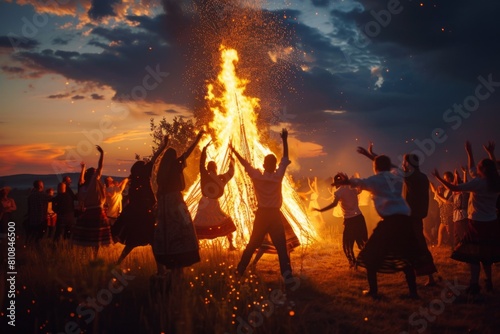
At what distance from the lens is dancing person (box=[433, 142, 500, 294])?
22.3 ft

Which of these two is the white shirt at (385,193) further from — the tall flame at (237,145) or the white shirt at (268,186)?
the tall flame at (237,145)

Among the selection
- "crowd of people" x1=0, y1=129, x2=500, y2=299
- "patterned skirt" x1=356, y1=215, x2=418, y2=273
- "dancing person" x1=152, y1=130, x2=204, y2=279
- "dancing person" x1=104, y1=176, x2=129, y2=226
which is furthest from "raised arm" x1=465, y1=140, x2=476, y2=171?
"dancing person" x1=104, y1=176, x2=129, y2=226

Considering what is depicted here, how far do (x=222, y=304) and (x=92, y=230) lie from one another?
15.3 ft

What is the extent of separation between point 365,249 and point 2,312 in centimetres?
528

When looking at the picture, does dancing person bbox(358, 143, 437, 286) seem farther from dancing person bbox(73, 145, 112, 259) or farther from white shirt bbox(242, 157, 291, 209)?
dancing person bbox(73, 145, 112, 259)

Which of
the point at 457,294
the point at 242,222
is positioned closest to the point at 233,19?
the point at 242,222

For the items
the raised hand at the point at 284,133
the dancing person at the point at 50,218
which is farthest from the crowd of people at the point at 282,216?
the dancing person at the point at 50,218

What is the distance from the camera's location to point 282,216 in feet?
26.7

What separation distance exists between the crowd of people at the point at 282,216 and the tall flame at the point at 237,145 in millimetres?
1518

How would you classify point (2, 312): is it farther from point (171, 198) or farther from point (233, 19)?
point (233, 19)

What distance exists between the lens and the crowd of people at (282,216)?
6441 millimetres

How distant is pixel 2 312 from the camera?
5.96m

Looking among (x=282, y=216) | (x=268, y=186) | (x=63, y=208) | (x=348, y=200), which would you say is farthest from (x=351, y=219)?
(x=63, y=208)

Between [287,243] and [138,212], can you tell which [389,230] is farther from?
[138,212]
